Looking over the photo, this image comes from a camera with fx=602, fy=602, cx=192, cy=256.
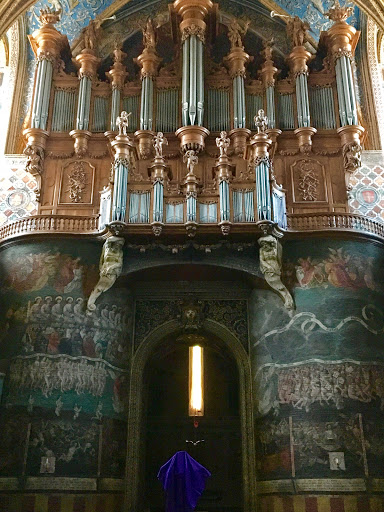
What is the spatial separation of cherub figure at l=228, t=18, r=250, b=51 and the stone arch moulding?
10931 millimetres

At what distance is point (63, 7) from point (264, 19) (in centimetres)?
839

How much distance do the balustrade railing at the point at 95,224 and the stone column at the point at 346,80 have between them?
226 cm

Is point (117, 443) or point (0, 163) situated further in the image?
point (0, 163)

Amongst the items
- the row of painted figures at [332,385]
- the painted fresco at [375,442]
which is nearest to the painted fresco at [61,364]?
the row of painted figures at [332,385]

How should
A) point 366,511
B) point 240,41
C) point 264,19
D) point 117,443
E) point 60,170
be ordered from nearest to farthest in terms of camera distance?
point 366,511 < point 117,443 < point 60,170 < point 240,41 < point 264,19

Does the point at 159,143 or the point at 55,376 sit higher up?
the point at 159,143

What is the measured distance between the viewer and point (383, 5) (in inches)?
675

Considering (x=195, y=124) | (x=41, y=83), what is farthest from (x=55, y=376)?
(x=41, y=83)

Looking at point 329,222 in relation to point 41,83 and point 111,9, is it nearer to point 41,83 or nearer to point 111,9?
point 41,83

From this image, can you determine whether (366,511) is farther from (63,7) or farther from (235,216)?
(63,7)

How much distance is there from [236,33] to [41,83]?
25.7 feet

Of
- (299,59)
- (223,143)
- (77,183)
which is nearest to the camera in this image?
(223,143)

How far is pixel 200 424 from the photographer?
76.9 feet

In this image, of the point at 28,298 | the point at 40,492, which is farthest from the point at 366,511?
the point at 28,298
